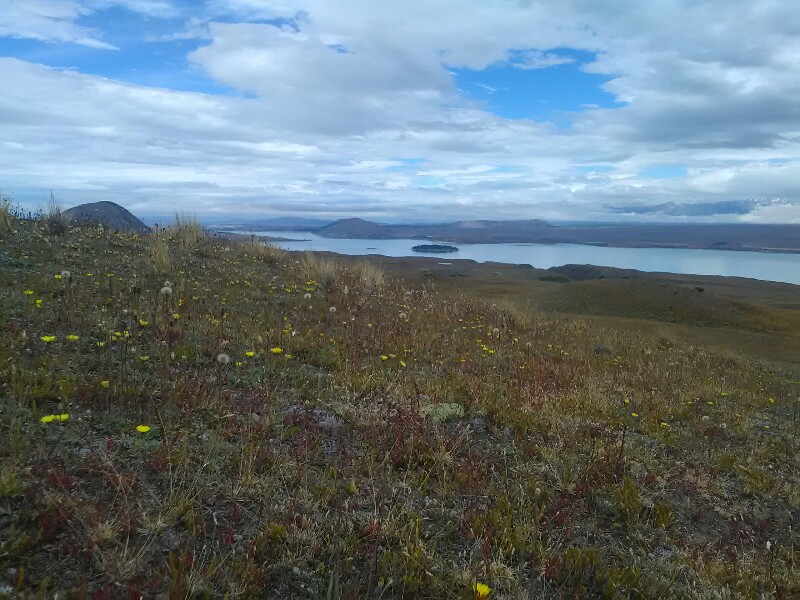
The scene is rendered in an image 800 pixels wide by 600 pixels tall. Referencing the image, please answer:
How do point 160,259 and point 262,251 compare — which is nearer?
point 160,259

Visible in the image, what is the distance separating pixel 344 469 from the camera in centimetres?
389

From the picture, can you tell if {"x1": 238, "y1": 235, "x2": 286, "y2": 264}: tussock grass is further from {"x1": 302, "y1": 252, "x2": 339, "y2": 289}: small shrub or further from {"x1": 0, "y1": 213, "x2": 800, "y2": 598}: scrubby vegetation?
{"x1": 0, "y1": 213, "x2": 800, "y2": 598}: scrubby vegetation

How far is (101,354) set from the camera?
5.29m

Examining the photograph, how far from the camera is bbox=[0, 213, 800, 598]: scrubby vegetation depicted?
280cm

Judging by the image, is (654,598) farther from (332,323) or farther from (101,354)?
(332,323)

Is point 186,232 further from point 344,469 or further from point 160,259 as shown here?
point 344,469

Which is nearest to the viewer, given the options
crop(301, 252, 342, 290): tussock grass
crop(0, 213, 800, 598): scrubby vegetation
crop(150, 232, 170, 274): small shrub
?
crop(0, 213, 800, 598): scrubby vegetation

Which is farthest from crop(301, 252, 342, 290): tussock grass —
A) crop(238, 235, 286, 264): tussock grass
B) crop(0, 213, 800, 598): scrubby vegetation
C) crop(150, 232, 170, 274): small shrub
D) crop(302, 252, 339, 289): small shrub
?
crop(0, 213, 800, 598): scrubby vegetation

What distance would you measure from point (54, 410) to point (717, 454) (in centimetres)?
661

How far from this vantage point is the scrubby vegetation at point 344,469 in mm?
2805

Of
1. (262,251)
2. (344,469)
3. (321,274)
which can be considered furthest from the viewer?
(262,251)

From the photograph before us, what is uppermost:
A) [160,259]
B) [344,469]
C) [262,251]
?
[262,251]

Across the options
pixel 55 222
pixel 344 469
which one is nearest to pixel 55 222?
pixel 55 222

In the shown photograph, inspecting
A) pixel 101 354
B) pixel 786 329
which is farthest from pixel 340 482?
pixel 786 329
